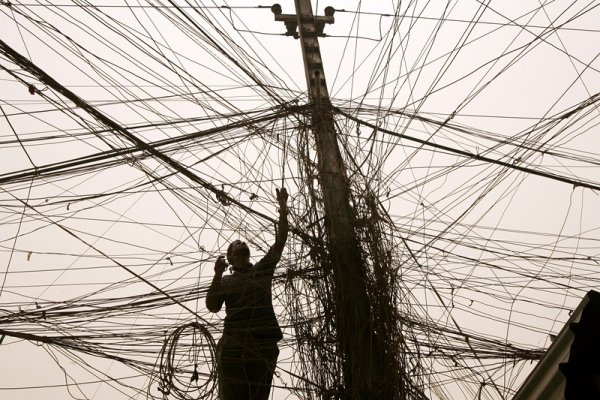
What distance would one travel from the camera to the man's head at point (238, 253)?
4.53 m

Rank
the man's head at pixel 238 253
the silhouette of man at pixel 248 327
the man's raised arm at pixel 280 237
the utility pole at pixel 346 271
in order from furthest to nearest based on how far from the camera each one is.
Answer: the man's head at pixel 238 253 → the man's raised arm at pixel 280 237 → the silhouette of man at pixel 248 327 → the utility pole at pixel 346 271

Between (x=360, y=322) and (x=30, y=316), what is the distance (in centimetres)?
211

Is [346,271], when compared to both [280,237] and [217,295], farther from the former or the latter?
[217,295]

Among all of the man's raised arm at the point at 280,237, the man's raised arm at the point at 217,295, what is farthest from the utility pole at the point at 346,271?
the man's raised arm at the point at 217,295

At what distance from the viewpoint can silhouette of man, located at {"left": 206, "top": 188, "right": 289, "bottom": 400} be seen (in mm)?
3994

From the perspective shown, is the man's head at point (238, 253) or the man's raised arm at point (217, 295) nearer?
the man's raised arm at point (217, 295)

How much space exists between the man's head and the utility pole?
2.37 feet

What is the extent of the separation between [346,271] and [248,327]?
81 centimetres

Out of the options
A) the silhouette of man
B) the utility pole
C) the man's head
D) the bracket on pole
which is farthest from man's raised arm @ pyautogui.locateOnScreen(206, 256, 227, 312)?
the bracket on pole

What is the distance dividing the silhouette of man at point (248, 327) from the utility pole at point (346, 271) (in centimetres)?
45

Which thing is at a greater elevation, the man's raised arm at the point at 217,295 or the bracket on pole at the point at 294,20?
the bracket on pole at the point at 294,20

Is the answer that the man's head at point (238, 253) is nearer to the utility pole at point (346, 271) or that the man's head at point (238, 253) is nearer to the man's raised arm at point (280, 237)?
the man's raised arm at point (280, 237)

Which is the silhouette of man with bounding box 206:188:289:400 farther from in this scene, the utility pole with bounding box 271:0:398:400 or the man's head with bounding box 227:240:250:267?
the utility pole with bounding box 271:0:398:400

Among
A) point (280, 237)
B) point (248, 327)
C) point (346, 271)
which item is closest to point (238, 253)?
point (280, 237)
